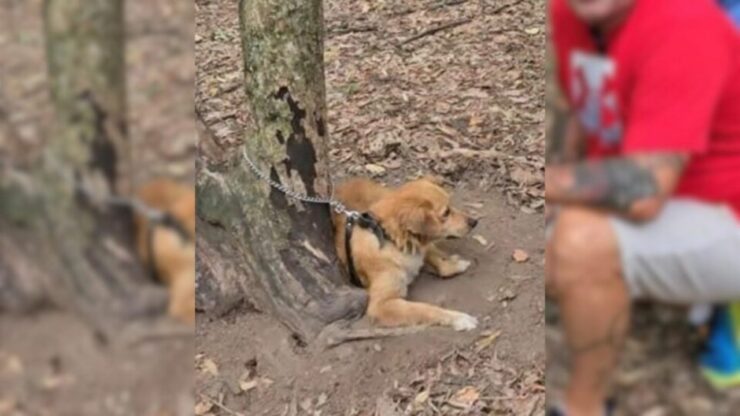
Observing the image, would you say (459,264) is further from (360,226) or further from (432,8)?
(432,8)

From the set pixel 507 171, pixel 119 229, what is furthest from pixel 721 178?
pixel 507 171

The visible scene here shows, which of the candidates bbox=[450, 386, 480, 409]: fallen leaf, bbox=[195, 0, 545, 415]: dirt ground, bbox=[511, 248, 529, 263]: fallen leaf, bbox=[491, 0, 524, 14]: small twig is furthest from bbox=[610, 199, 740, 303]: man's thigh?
bbox=[491, 0, 524, 14]: small twig

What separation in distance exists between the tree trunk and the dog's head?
0.17 m

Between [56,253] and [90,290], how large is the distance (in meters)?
0.04

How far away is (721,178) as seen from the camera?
0.85 metres

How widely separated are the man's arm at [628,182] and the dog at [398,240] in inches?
48.9

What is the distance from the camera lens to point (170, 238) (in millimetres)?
895

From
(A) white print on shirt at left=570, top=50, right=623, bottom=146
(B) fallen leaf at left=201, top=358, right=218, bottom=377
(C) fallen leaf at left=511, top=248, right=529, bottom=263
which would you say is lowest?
(B) fallen leaf at left=201, top=358, right=218, bottom=377

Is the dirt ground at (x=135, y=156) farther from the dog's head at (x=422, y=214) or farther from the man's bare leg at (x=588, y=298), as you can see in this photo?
the dog's head at (x=422, y=214)

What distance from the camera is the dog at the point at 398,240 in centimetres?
215

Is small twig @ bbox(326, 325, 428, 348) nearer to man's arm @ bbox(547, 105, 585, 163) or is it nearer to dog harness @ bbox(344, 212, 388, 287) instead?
dog harness @ bbox(344, 212, 388, 287)

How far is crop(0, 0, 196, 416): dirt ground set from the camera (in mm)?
860

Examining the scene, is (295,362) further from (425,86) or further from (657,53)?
(657,53)

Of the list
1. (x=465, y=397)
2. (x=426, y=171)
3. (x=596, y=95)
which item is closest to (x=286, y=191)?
(x=465, y=397)
